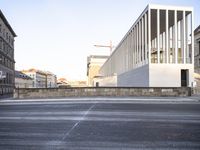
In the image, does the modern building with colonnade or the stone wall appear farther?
the modern building with colonnade

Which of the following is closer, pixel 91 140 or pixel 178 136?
pixel 91 140

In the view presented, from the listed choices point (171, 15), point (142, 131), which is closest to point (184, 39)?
point (171, 15)

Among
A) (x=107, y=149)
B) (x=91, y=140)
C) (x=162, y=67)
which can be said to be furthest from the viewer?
(x=162, y=67)

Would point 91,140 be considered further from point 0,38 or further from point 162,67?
point 0,38

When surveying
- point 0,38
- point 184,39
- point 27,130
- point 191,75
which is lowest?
point 27,130

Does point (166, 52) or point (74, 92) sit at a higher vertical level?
point (166, 52)

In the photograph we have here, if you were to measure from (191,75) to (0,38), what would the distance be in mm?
34588

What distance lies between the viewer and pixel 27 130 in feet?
29.8

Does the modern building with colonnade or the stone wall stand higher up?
the modern building with colonnade

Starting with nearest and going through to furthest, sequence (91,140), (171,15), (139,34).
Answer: (91,140)
(171,15)
(139,34)

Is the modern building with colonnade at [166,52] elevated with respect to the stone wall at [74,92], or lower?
elevated

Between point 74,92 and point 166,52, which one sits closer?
point 74,92

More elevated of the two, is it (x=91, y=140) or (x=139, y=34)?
(x=139, y=34)

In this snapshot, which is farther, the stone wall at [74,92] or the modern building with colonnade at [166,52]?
the modern building with colonnade at [166,52]
